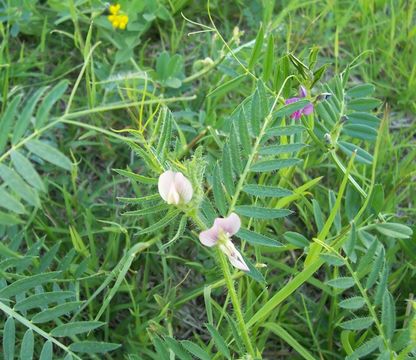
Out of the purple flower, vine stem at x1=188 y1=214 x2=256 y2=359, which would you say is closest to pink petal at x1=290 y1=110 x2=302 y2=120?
the purple flower

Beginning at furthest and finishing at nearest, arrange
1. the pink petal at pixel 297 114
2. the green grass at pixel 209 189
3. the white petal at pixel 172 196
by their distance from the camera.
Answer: the pink petal at pixel 297 114 → the green grass at pixel 209 189 → the white petal at pixel 172 196

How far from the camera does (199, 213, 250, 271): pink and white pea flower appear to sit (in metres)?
1.03

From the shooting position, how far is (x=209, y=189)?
4.58 feet

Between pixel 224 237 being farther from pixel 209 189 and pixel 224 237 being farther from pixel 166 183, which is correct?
pixel 209 189

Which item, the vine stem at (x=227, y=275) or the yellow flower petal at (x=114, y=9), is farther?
the yellow flower petal at (x=114, y=9)

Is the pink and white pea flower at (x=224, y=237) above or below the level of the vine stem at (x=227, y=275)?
above

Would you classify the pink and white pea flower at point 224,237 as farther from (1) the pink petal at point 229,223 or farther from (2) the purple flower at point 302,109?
(2) the purple flower at point 302,109

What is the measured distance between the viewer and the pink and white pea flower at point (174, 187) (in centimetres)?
102

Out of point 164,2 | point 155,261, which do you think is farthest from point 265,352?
point 164,2

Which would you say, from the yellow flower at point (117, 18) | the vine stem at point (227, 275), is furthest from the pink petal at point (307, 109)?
the yellow flower at point (117, 18)

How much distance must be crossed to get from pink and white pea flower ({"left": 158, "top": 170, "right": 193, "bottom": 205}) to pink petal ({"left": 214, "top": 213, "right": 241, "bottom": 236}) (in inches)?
2.4

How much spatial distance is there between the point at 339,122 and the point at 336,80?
0.39 ft

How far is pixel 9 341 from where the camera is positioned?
1254mm

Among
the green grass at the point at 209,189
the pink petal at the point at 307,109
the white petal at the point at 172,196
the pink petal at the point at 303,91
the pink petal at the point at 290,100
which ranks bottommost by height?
the green grass at the point at 209,189
